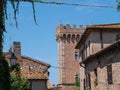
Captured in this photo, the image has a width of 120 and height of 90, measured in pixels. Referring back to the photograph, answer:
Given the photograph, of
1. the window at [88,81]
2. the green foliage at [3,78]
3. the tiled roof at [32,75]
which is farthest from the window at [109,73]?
the green foliage at [3,78]

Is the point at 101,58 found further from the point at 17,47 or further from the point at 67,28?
the point at 67,28

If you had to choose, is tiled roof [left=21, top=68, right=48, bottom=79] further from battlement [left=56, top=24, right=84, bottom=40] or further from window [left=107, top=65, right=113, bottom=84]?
battlement [left=56, top=24, right=84, bottom=40]

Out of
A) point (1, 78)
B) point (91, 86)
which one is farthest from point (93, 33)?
point (1, 78)

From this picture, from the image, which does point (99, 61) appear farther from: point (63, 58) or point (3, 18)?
point (63, 58)

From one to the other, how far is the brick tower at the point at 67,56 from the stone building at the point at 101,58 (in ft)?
106

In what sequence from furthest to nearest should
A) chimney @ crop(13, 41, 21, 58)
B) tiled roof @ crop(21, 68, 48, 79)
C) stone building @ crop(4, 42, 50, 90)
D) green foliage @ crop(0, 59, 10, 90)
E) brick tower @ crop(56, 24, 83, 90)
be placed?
brick tower @ crop(56, 24, 83, 90)
chimney @ crop(13, 41, 21, 58)
tiled roof @ crop(21, 68, 48, 79)
stone building @ crop(4, 42, 50, 90)
green foliage @ crop(0, 59, 10, 90)

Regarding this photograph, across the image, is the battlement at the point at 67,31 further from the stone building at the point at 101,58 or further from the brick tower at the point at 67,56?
the stone building at the point at 101,58

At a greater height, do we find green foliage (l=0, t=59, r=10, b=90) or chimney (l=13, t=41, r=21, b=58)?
chimney (l=13, t=41, r=21, b=58)

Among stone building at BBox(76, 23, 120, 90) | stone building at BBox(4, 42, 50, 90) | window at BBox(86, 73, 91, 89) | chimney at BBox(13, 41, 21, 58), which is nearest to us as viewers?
stone building at BBox(76, 23, 120, 90)

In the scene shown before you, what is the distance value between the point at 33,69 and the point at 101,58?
15.2 m

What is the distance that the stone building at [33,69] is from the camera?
39.2 metres

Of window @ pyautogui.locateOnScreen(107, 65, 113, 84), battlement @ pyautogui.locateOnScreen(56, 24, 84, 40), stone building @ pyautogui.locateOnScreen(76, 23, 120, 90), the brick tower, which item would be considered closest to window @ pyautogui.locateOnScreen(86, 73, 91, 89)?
stone building @ pyautogui.locateOnScreen(76, 23, 120, 90)

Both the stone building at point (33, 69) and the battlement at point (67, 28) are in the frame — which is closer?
the stone building at point (33, 69)

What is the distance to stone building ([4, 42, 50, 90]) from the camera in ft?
129
